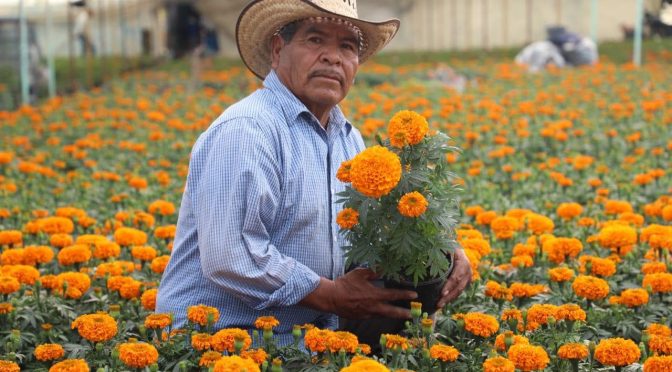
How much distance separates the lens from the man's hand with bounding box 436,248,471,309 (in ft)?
9.26

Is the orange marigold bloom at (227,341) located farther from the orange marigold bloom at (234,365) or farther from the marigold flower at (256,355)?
the orange marigold bloom at (234,365)

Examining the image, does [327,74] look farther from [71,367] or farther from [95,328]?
[71,367]

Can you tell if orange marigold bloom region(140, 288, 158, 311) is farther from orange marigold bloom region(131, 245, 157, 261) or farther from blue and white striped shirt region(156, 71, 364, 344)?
orange marigold bloom region(131, 245, 157, 261)

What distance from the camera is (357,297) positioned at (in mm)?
2695

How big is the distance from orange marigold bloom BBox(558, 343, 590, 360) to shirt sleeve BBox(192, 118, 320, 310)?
721 mm

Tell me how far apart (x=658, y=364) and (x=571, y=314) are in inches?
16.0

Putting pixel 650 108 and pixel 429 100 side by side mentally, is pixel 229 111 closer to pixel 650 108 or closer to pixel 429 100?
pixel 650 108

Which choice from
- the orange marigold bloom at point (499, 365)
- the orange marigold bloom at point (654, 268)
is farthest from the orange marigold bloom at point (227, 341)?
the orange marigold bloom at point (654, 268)

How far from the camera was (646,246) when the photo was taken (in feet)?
13.1

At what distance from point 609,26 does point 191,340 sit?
82.1ft

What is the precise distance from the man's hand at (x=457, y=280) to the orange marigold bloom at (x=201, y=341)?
0.76 m

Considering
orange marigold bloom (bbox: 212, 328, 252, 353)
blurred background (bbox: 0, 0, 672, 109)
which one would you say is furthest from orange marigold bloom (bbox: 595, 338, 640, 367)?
blurred background (bbox: 0, 0, 672, 109)

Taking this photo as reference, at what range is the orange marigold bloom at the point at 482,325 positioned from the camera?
262cm

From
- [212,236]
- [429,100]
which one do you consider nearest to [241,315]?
[212,236]
